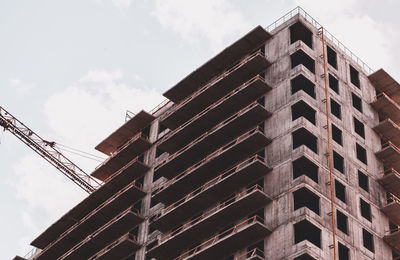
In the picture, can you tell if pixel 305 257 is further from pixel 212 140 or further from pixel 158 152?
pixel 158 152

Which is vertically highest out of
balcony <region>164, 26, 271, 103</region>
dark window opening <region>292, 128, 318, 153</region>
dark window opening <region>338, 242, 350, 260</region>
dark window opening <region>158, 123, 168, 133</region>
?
balcony <region>164, 26, 271, 103</region>

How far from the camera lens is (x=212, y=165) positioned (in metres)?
62.5

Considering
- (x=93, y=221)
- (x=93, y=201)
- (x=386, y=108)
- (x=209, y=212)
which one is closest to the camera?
(x=209, y=212)

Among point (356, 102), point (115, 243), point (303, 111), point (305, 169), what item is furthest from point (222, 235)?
point (356, 102)

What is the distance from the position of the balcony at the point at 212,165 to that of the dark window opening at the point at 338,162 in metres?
5.20

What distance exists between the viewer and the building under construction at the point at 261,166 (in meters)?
55.5

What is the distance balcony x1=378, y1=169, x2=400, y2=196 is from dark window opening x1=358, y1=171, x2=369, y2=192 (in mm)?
1497

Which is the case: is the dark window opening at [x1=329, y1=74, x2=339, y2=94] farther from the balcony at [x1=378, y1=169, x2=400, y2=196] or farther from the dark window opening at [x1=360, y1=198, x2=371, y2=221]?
the dark window opening at [x1=360, y1=198, x2=371, y2=221]

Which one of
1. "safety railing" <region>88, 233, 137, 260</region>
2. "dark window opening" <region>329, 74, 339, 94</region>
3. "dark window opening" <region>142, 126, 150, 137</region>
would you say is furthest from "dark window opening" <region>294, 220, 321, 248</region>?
"dark window opening" <region>142, 126, 150, 137</region>

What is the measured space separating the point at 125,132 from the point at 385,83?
83.5 feet

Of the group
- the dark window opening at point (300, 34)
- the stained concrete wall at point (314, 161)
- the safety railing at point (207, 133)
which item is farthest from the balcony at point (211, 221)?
the dark window opening at point (300, 34)

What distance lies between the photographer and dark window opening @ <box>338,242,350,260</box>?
5456cm

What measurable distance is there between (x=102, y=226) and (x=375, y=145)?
86.5 ft

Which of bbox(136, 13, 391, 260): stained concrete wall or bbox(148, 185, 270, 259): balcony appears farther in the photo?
bbox(148, 185, 270, 259): balcony
